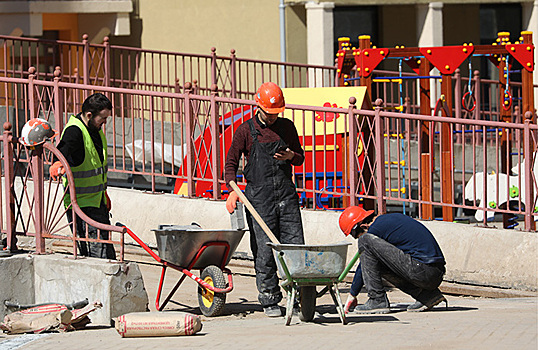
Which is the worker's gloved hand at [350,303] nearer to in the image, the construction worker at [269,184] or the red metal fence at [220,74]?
the construction worker at [269,184]

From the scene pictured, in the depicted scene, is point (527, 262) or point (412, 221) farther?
point (527, 262)

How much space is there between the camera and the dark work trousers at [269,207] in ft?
27.3

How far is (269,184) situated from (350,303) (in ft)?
3.54

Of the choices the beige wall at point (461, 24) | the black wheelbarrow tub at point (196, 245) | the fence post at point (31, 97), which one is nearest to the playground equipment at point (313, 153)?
the fence post at point (31, 97)

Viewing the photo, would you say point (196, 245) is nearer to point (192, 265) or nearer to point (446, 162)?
point (192, 265)

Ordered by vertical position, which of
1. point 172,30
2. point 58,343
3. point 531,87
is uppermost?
point 172,30

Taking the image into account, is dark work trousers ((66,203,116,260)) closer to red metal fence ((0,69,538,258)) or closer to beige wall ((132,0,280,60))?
red metal fence ((0,69,538,258))

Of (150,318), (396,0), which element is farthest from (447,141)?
(396,0)

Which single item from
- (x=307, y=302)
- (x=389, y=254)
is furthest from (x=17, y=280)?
(x=389, y=254)

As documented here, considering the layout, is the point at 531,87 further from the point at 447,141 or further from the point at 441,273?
the point at 441,273

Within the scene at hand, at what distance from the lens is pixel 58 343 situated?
24.3 feet

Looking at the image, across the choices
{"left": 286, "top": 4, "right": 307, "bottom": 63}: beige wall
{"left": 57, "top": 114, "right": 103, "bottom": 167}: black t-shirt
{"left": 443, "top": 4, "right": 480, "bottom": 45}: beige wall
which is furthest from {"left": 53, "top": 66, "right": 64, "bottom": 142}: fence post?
{"left": 443, "top": 4, "right": 480, "bottom": 45}: beige wall

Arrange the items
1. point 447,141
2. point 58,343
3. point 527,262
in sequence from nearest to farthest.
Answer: point 58,343 < point 527,262 < point 447,141

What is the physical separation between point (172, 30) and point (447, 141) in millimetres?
8174
